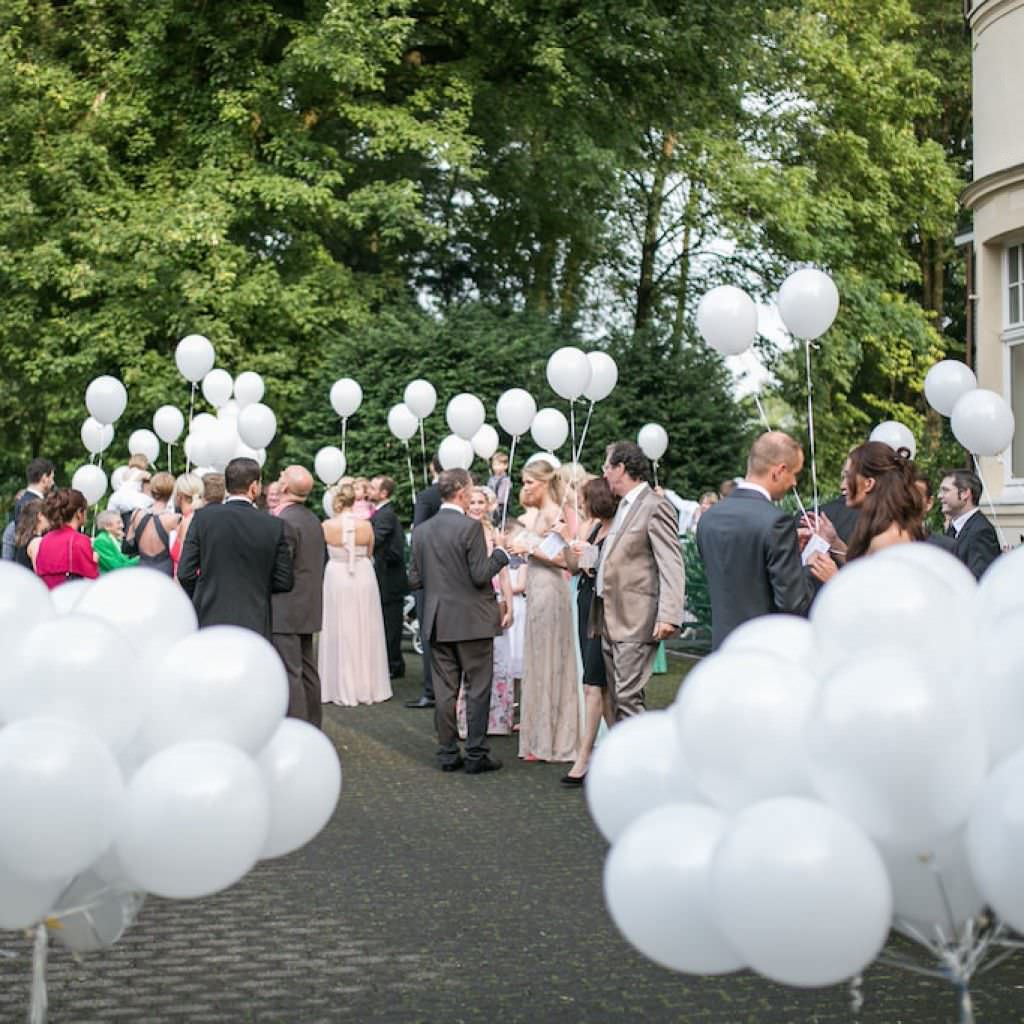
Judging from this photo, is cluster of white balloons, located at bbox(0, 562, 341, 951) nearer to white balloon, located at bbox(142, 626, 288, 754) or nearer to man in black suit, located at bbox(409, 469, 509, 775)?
white balloon, located at bbox(142, 626, 288, 754)

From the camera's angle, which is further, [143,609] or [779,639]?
[143,609]

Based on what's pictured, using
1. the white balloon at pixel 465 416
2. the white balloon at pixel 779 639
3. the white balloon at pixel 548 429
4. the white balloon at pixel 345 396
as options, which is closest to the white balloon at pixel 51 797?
the white balloon at pixel 779 639

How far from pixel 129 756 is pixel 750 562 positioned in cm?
439

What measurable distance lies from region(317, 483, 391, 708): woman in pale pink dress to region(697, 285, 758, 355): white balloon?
6055mm

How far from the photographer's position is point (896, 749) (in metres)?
2.91

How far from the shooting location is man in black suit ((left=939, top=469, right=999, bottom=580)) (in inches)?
366

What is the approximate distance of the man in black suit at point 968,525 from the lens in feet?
30.5

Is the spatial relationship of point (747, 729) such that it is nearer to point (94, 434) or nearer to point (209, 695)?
point (209, 695)

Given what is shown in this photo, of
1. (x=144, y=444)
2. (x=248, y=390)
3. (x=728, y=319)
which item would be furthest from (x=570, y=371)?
(x=144, y=444)

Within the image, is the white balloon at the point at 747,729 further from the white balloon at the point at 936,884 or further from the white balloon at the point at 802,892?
the white balloon at the point at 936,884

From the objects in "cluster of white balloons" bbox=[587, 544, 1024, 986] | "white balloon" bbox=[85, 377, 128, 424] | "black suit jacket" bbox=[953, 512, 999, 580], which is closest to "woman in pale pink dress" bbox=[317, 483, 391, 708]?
"white balloon" bbox=[85, 377, 128, 424]

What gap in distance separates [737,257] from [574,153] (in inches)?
295

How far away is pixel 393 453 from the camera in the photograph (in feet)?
78.5

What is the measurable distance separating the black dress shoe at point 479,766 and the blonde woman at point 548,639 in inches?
19.8
